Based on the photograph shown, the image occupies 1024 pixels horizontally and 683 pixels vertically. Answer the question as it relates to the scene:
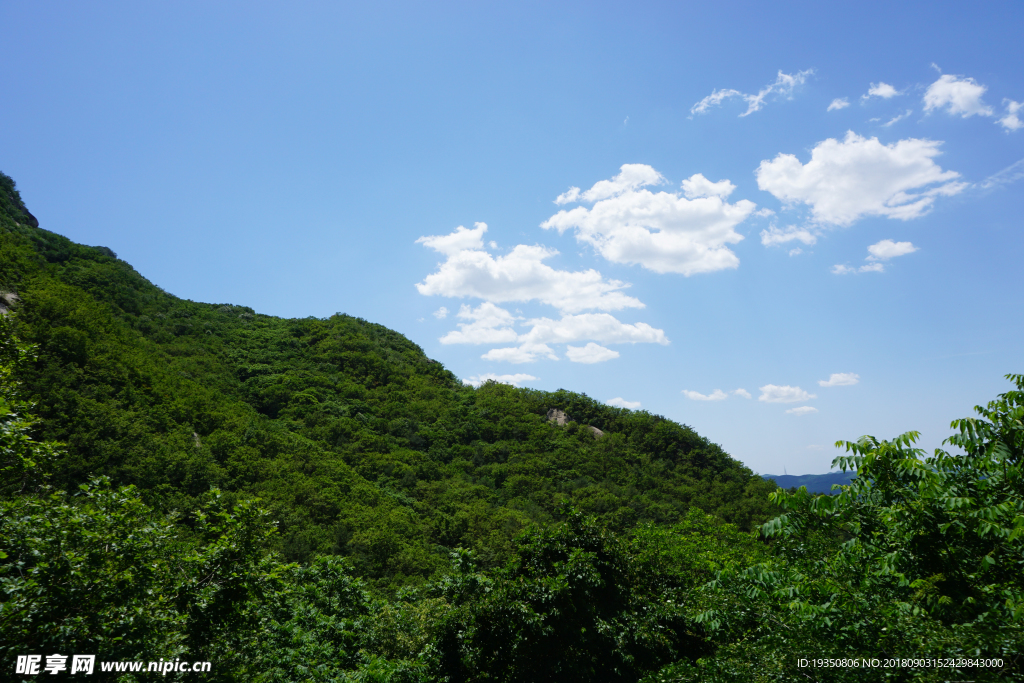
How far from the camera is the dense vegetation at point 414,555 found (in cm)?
612

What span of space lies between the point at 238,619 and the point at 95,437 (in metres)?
26.2

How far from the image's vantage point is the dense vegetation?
20.1 ft

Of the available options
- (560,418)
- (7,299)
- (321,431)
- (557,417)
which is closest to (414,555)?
(321,431)

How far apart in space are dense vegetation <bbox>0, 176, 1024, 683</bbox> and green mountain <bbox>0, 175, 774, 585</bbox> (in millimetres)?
307

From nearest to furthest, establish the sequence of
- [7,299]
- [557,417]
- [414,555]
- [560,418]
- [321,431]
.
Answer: [414,555], [7,299], [321,431], [560,418], [557,417]

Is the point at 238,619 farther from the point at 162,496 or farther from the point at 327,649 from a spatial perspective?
the point at 162,496

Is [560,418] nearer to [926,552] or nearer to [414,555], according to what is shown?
[414,555]

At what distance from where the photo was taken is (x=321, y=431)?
176 ft

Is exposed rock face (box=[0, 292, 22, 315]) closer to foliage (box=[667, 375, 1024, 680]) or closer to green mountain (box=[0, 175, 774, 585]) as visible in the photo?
green mountain (box=[0, 175, 774, 585])

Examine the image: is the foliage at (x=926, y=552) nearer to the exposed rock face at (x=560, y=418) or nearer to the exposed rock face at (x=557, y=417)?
the exposed rock face at (x=560, y=418)

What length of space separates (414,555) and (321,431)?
25.0 metres

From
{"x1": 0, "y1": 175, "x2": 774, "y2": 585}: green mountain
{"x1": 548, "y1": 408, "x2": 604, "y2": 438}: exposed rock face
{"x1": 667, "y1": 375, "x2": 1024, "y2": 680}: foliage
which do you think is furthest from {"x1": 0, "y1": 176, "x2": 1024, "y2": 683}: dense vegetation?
{"x1": 548, "y1": 408, "x2": 604, "y2": 438}: exposed rock face

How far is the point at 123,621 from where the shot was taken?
8.40 metres

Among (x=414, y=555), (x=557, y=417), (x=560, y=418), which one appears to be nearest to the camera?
(x=414, y=555)
